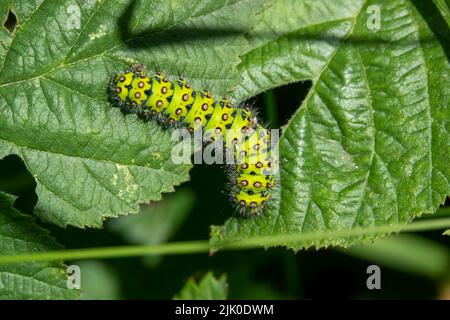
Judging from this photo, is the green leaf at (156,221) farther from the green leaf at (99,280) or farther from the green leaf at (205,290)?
the green leaf at (205,290)

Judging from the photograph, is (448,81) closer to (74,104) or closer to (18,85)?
(74,104)

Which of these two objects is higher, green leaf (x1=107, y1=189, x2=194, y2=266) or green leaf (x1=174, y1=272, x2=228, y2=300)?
green leaf (x1=107, y1=189, x2=194, y2=266)

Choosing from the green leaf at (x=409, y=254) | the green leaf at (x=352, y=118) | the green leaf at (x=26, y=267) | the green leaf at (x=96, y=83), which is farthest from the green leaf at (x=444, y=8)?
the green leaf at (x=26, y=267)

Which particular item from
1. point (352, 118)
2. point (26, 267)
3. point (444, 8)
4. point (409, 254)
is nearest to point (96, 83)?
point (26, 267)

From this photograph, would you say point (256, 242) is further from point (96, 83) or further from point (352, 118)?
point (96, 83)

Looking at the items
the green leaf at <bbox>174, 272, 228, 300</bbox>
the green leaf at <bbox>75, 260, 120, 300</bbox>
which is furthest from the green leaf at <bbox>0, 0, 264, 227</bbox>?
the green leaf at <bbox>75, 260, 120, 300</bbox>

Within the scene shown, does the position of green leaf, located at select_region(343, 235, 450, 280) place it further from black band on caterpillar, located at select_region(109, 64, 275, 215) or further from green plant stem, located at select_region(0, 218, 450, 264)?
black band on caterpillar, located at select_region(109, 64, 275, 215)
